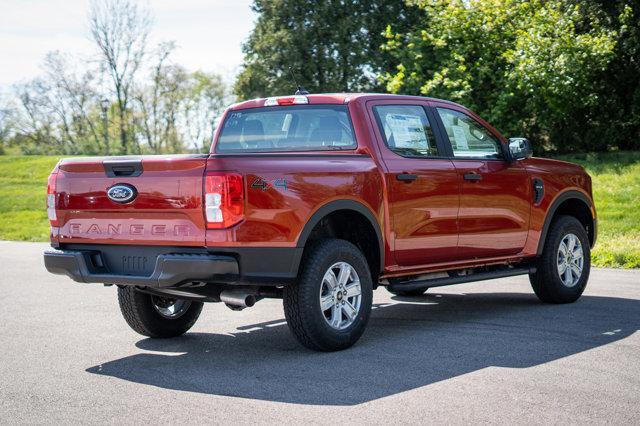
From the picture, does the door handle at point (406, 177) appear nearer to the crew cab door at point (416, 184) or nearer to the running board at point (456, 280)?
the crew cab door at point (416, 184)

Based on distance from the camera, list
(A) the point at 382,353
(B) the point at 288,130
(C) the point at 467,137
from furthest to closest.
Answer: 1. (C) the point at 467,137
2. (B) the point at 288,130
3. (A) the point at 382,353

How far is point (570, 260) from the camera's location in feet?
29.5

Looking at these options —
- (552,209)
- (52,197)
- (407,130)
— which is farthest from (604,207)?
(52,197)

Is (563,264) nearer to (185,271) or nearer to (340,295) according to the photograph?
(340,295)

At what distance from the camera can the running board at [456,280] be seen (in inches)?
289

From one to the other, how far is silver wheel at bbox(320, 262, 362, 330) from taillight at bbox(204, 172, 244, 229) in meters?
0.87

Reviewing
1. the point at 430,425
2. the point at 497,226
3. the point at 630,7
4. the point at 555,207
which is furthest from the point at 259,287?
the point at 630,7

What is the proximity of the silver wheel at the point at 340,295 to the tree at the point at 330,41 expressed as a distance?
1339 inches

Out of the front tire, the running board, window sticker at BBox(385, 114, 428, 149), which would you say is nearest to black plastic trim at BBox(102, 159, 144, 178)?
the front tire

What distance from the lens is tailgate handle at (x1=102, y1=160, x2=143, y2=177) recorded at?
6270 mm

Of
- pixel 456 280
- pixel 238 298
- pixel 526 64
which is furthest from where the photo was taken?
pixel 526 64

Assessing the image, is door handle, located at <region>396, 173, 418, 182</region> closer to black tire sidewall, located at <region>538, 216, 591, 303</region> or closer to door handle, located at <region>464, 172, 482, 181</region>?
door handle, located at <region>464, 172, 482, 181</region>

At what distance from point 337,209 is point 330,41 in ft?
118

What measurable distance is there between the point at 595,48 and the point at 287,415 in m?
20.3
